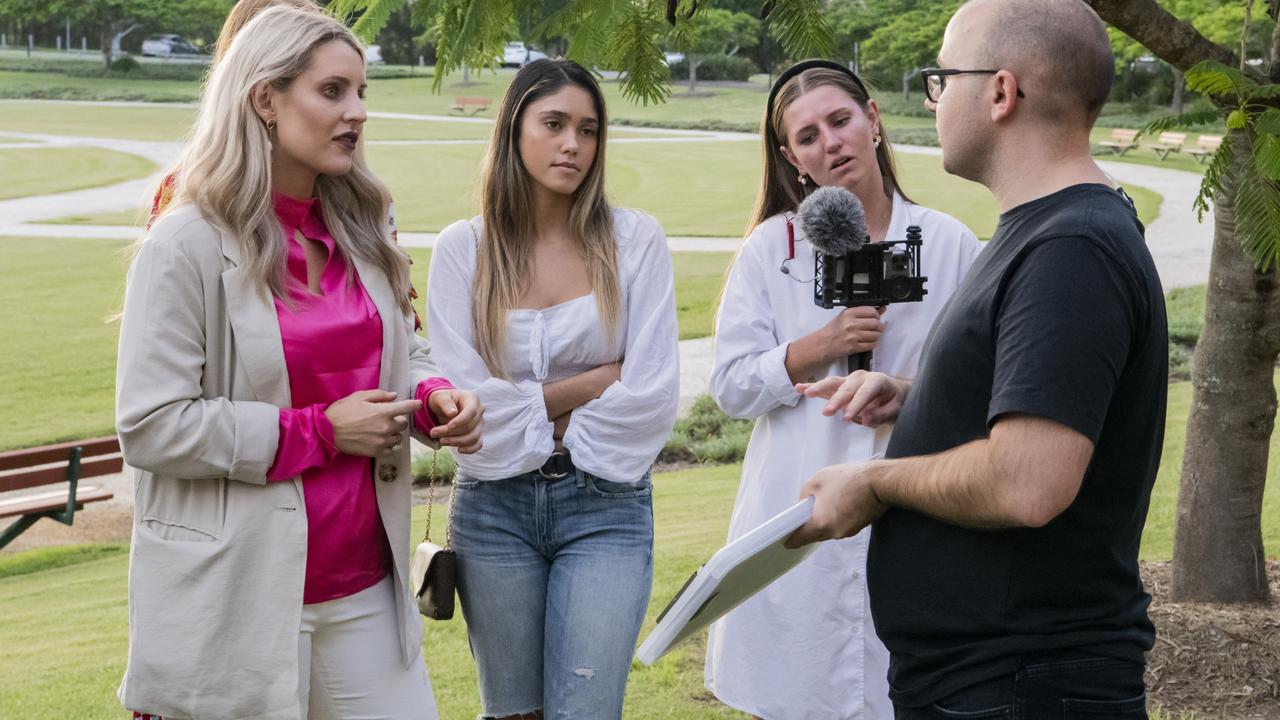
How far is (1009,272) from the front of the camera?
7.27ft

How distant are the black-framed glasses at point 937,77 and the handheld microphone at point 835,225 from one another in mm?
698

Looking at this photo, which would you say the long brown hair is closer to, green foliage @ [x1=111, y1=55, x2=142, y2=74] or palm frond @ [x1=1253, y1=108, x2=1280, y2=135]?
palm frond @ [x1=1253, y1=108, x2=1280, y2=135]

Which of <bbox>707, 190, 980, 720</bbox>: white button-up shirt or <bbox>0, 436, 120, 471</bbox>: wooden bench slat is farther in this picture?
<bbox>0, 436, 120, 471</bbox>: wooden bench slat

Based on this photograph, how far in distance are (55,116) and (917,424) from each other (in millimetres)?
54273

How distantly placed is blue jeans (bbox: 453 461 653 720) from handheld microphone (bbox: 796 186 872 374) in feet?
2.85

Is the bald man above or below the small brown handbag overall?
above

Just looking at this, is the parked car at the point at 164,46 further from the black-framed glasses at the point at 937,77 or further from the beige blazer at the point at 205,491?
the black-framed glasses at the point at 937,77

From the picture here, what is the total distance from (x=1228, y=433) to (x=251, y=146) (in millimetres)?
4092

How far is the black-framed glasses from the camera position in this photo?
234 centimetres

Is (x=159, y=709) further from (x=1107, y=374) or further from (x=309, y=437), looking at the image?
(x=1107, y=374)

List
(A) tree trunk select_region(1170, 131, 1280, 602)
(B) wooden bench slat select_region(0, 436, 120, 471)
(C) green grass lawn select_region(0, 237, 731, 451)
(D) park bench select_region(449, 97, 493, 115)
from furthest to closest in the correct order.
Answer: (D) park bench select_region(449, 97, 493, 115) < (C) green grass lawn select_region(0, 237, 731, 451) < (B) wooden bench slat select_region(0, 436, 120, 471) < (A) tree trunk select_region(1170, 131, 1280, 602)

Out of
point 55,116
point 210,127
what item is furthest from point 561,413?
point 55,116

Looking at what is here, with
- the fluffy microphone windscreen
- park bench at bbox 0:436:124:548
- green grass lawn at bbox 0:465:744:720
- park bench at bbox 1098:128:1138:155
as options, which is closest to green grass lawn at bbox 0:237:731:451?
park bench at bbox 0:436:124:548

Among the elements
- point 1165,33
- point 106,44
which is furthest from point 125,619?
point 106,44
